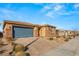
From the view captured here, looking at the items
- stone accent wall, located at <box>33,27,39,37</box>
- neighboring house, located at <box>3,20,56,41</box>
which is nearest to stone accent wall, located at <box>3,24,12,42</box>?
neighboring house, located at <box>3,20,56,41</box>

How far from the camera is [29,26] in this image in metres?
2.28

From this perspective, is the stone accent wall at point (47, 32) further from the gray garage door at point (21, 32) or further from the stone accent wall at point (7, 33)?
the stone accent wall at point (7, 33)

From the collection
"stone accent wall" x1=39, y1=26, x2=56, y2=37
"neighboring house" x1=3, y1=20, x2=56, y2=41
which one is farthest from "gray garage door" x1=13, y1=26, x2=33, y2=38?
"stone accent wall" x1=39, y1=26, x2=56, y2=37

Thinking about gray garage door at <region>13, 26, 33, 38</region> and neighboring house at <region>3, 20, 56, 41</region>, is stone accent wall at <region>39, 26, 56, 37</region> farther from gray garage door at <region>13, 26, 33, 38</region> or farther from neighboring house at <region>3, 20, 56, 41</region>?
gray garage door at <region>13, 26, 33, 38</region>

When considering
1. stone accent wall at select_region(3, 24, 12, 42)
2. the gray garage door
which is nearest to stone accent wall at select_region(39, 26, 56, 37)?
the gray garage door

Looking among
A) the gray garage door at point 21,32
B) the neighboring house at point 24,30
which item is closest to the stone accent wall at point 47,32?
the neighboring house at point 24,30

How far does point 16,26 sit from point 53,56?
59 centimetres

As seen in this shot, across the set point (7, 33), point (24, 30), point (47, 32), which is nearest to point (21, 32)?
point (24, 30)

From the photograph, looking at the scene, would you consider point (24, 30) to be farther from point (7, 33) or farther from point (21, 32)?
point (7, 33)

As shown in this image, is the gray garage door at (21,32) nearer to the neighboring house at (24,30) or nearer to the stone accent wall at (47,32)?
the neighboring house at (24,30)

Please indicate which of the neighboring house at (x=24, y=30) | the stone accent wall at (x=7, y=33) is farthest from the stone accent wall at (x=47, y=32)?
the stone accent wall at (x=7, y=33)

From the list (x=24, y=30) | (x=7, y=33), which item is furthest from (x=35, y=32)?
(x=7, y=33)

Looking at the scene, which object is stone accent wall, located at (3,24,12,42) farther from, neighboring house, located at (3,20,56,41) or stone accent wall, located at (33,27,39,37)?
stone accent wall, located at (33,27,39,37)

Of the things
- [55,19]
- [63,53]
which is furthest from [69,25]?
[63,53]
